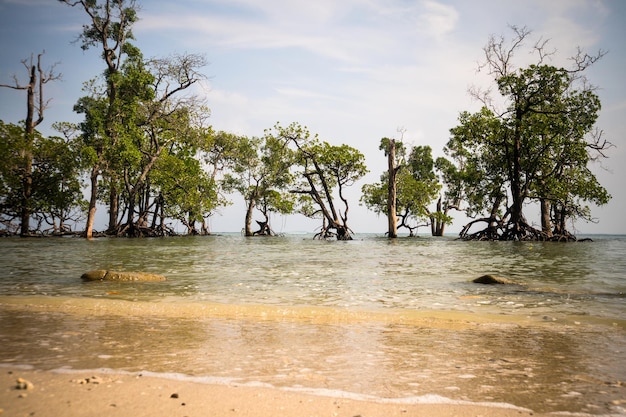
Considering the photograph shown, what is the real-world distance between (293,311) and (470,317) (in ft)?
8.93

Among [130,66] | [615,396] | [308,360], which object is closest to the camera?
[615,396]

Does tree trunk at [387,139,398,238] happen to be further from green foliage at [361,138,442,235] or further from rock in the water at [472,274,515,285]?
rock in the water at [472,274,515,285]

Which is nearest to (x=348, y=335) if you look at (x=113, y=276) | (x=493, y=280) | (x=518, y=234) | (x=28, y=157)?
(x=493, y=280)

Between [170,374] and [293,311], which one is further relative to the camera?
[293,311]

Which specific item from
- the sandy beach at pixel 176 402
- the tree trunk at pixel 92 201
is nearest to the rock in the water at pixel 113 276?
the sandy beach at pixel 176 402

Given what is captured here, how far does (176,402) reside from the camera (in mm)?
2428

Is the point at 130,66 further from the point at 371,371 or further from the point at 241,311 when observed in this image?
the point at 371,371

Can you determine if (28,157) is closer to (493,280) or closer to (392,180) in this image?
(392,180)

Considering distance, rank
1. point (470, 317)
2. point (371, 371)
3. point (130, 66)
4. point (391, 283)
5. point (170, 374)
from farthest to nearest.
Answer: point (130, 66) < point (391, 283) < point (470, 317) < point (371, 371) < point (170, 374)

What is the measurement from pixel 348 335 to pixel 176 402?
2.46 m

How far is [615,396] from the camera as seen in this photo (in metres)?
2.63

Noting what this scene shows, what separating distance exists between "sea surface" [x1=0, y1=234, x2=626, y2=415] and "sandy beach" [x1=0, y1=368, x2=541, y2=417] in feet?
0.43

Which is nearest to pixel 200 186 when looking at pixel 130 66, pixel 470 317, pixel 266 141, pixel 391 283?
pixel 266 141

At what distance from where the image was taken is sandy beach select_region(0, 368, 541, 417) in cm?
229
